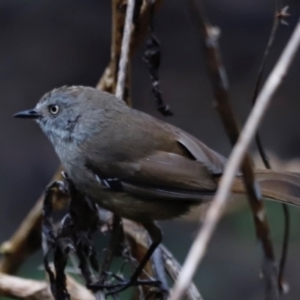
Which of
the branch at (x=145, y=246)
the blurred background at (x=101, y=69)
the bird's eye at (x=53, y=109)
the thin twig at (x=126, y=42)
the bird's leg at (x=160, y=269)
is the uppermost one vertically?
the thin twig at (x=126, y=42)

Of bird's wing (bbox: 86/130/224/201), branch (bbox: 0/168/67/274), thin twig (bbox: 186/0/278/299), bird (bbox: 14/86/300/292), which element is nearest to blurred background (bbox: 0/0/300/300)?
branch (bbox: 0/168/67/274)

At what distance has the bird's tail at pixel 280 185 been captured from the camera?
2879 mm

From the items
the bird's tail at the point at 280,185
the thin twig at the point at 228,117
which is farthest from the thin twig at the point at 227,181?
the bird's tail at the point at 280,185

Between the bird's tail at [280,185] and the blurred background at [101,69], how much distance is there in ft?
14.7

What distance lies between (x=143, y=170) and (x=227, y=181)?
69.2 inches

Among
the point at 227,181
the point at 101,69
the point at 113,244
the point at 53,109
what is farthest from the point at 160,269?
the point at 101,69

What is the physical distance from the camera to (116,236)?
3012 millimetres

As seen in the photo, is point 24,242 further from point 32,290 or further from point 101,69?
point 101,69

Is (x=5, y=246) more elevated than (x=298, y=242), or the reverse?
(x=5, y=246)

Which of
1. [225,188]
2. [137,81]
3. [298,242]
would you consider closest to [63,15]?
[137,81]

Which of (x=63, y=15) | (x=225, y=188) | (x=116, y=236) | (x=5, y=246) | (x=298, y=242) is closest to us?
(x=225, y=188)

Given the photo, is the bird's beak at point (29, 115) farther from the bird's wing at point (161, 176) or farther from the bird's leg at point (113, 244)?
the bird's leg at point (113, 244)

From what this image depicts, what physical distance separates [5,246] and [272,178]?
1.65 metres

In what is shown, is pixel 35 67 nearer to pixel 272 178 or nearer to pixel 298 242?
pixel 298 242
